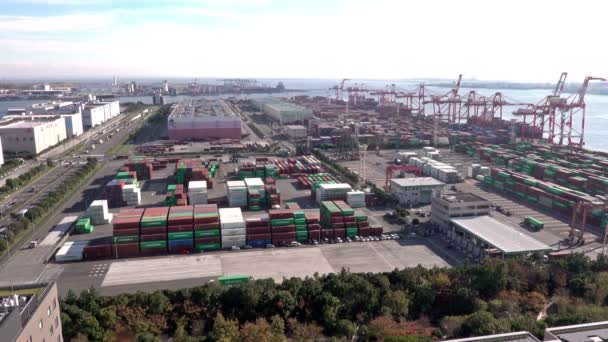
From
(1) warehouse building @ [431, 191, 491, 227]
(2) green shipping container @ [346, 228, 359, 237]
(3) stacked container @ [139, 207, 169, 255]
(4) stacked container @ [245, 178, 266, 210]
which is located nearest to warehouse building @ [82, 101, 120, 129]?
(4) stacked container @ [245, 178, 266, 210]

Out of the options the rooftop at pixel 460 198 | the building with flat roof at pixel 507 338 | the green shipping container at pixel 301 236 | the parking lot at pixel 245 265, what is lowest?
the parking lot at pixel 245 265

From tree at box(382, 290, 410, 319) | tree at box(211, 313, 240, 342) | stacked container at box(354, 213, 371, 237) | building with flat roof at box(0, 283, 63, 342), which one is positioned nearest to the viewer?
building with flat roof at box(0, 283, 63, 342)

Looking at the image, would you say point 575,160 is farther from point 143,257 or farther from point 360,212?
point 143,257

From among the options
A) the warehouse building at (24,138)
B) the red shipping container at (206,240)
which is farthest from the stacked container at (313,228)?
the warehouse building at (24,138)

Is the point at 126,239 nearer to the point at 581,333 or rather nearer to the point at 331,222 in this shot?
the point at 331,222

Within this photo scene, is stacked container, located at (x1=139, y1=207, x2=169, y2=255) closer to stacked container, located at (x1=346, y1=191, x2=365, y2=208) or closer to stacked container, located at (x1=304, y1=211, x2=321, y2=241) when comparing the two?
stacked container, located at (x1=304, y1=211, x2=321, y2=241)

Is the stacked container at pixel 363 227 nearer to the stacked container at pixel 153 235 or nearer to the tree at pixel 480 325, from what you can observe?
the stacked container at pixel 153 235

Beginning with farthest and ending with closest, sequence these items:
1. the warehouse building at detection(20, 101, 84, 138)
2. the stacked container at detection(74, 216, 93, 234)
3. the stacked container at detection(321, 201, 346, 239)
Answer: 1. the warehouse building at detection(20, 101, 84, 138)
2. the stacked container at detection(74, 216, 93, 234)
3. the stacked container at detection(321, 201, 346, 239)

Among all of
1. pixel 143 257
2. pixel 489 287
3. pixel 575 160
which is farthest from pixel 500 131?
pixel 143 257
